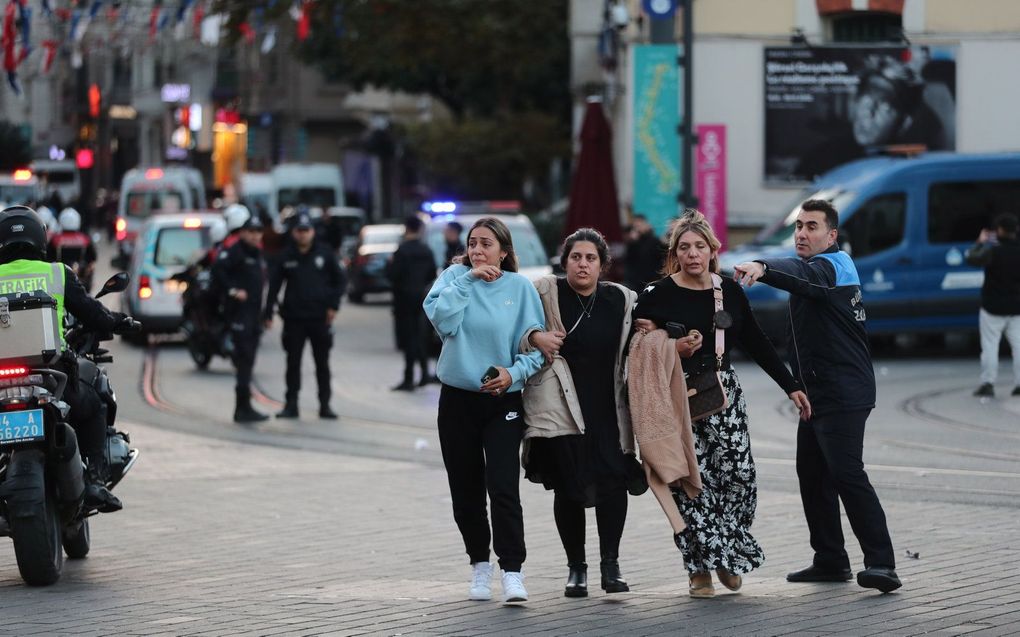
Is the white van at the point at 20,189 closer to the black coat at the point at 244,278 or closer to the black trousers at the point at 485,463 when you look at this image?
the black coat at the point at 244,278

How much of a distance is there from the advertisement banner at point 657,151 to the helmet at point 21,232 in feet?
56.8

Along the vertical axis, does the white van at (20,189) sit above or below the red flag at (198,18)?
below

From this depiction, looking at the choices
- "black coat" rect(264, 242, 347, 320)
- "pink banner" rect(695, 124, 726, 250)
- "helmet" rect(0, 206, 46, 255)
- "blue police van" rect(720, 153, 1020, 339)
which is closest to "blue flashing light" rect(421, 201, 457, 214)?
"pink banner" rect(695, 124, 726, 250)

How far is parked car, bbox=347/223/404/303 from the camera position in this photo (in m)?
32.4

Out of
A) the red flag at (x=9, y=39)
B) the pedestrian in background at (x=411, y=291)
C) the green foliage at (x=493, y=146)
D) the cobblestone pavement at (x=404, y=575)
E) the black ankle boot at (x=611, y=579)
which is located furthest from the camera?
the green foliage at (x=493, y=146)

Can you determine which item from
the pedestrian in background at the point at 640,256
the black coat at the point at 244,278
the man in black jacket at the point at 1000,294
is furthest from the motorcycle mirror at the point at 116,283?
the pedestrian in background at the point at 640,256

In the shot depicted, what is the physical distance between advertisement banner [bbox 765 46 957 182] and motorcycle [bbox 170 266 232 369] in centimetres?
891

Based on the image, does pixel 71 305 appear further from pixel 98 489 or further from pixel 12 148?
pixel 12 148

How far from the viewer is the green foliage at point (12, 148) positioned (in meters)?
62.1

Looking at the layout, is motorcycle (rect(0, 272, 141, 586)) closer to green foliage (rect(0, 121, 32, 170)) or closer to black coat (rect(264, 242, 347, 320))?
black coat (rect(264, 242, 347, 320))

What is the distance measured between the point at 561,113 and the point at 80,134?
44152 mm

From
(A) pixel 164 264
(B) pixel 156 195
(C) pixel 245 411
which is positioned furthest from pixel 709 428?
(B) pixel 156 195

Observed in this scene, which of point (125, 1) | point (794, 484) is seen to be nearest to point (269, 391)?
point (794, 484)

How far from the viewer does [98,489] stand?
340 inches
